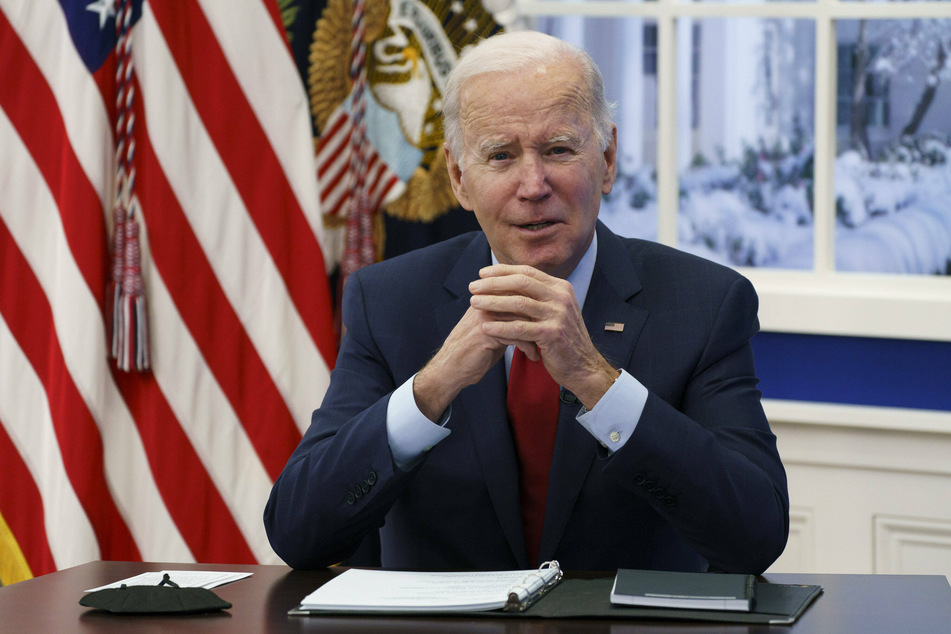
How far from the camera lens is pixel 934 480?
2.59 metres

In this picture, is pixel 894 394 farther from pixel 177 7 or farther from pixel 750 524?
pixel 177 7

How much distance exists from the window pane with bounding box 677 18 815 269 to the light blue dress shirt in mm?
1713

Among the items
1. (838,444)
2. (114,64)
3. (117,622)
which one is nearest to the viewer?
(117,622)

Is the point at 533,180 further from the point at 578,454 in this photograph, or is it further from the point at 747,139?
the point at 747,139

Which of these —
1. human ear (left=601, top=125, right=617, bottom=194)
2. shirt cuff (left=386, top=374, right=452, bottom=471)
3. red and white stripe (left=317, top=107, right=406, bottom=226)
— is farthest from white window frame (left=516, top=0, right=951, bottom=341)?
shirt cuff (left=386, top=374, right=452, bottom=471)

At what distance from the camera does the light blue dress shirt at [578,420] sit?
136 cm

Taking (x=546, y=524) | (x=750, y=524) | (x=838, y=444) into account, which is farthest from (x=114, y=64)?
(x=838, y=444)

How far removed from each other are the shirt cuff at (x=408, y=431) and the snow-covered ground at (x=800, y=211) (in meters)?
1.77

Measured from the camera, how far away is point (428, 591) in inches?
45.8

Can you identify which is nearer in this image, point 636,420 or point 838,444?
point 636,420

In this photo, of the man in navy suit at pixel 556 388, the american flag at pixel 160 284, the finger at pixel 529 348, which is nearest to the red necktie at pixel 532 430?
the man in navy suit at pixel 556 388

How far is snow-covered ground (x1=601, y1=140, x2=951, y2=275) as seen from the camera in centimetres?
279

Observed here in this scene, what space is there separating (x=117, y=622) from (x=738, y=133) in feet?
7.66

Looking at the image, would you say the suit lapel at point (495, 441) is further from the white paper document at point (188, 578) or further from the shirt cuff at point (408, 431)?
the white paper document at point (188, 578)
